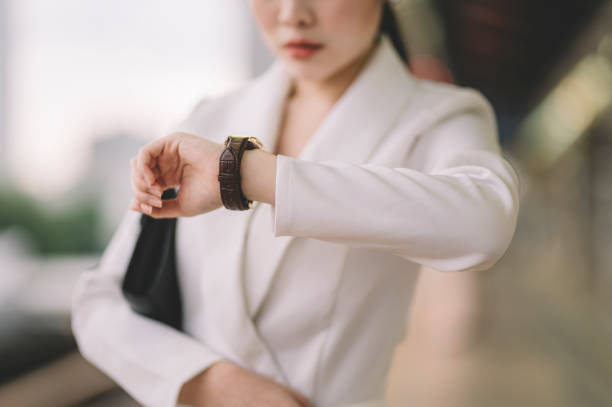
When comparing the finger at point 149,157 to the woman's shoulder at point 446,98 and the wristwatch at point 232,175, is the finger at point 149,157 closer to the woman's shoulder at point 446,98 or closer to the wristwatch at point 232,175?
the wristwatch at point 232,175

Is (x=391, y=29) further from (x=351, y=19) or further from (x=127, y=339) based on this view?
(x=127, y=339)

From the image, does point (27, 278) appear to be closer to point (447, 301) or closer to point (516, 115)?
point (447, 301)

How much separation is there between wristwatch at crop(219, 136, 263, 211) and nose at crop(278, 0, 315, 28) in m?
0.20

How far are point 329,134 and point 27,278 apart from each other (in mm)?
3184

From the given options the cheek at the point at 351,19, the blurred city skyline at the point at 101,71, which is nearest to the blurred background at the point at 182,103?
the blurred city skyline at the point at 101,71

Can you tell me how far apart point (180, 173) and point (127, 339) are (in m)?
0.31

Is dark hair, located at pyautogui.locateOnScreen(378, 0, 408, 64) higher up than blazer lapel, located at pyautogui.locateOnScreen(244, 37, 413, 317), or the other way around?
dark hair, located at pyautogui.locateOnScreen(378, 0, 408, 64)

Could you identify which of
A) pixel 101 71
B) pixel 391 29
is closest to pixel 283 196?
pixel 391 29

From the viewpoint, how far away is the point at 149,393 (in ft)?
2.13

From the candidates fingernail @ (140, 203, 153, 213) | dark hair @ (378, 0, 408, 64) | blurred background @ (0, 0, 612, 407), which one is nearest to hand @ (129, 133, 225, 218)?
fingernail @ (140, 203, 153, 213)

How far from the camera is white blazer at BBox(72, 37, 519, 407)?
2.06 ft

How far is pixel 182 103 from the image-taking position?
106cm

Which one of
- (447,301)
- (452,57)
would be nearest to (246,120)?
(447,301)

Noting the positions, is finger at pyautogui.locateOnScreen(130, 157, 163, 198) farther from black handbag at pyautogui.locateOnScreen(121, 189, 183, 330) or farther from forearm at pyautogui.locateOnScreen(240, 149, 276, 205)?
black handbag at pyautogui.locateOnScreen(121, 189, 183, 330)
